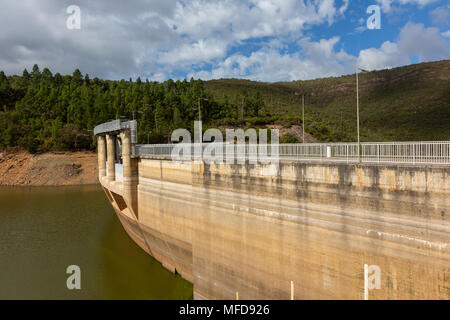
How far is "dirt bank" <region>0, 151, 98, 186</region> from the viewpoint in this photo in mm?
54906

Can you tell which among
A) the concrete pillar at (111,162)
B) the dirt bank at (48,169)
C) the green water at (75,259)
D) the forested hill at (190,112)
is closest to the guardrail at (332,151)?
the green water at (75,259)

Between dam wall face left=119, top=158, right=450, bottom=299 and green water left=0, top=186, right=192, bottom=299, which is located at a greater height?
dam wall face left=119, top=158, right=450, bottom=299

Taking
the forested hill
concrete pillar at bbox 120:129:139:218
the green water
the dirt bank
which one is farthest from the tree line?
concrete pillar at bbox 120:129:139:218

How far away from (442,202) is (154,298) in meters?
15.2

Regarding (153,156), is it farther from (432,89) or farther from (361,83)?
(361,83)

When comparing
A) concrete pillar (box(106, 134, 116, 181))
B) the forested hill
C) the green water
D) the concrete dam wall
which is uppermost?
the forested hill

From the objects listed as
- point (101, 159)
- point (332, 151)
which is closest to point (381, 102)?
point (101, 159)

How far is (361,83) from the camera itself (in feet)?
347

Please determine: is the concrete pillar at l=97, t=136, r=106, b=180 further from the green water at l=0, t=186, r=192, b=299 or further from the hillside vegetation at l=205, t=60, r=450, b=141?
the hillside vegetation at l=205, t=60, r=450, b=141

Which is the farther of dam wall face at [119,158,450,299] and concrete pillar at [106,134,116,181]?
concrete pillar at [106,134,116,181]

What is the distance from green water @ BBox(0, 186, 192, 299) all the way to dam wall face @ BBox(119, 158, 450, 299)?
78.8 inches

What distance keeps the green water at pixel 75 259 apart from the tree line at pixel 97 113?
28748 mm

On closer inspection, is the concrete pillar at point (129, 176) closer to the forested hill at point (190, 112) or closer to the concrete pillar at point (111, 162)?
the concrete pillar at point (111, 162)

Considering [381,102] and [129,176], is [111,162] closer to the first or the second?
[129,176]
